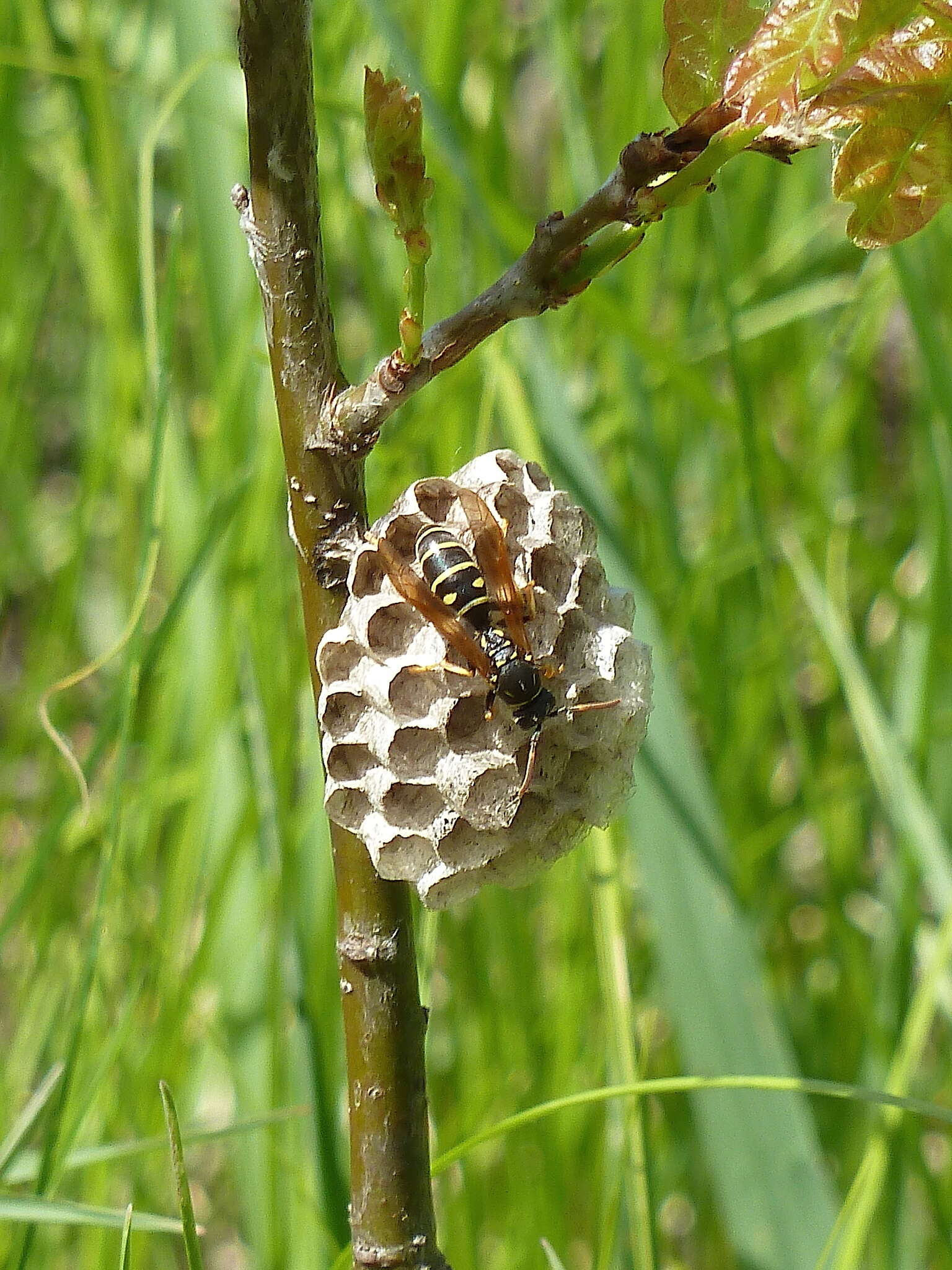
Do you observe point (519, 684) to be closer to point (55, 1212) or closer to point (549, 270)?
point (549, 270)

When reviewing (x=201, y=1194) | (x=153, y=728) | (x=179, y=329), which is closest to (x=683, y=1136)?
(x=201, y=1194)

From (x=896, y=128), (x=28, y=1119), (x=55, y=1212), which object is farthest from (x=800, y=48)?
(x=28, y=1119)

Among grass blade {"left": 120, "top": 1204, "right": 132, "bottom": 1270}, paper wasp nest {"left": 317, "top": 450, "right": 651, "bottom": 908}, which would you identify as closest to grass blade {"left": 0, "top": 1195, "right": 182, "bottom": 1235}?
grass blade {"left": 120, "top": 1204, "right": 132, "bottom": 1270}

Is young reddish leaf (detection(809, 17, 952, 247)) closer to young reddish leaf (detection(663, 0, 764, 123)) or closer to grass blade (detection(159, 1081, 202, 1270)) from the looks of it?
young reddish leaf (detection(663, 0, 764, 123))

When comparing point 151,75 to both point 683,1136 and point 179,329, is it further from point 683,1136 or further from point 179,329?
point 683,1136

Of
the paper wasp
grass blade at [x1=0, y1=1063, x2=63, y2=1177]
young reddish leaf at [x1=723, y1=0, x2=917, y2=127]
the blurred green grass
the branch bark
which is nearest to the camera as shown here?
young reddish leaf at [x1=723, y1=0, x2=917, y2=127]

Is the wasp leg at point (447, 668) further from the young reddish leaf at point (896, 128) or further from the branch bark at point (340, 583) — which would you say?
the young reddish leaf at point (896, 128)
